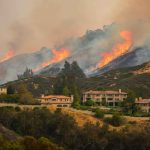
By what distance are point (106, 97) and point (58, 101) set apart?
20.2 m

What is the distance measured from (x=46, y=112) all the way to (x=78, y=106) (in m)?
20.4

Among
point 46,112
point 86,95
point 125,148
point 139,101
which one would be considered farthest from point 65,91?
point 125,148

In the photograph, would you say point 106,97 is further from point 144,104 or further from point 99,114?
point 99,114

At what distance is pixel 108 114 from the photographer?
16450cm

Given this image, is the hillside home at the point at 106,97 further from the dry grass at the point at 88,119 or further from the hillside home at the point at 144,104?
the dry grass at the point at 88,119

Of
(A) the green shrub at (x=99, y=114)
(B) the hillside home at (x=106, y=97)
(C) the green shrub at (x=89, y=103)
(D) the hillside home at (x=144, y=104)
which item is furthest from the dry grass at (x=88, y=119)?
(B) the hillside home at (x=106, y=97)

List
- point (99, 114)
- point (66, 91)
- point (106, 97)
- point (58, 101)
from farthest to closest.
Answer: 1. point (106, 97)
2. point (66, 91)
3. point (58, 101)
4. point (99, 114)

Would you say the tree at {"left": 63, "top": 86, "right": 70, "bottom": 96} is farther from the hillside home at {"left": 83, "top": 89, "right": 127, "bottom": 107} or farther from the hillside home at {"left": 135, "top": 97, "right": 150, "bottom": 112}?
the hillside home at {"left": 135, "top": 97, "right": 150, "bottom": 112}

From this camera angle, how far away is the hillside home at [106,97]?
190500 millimetres

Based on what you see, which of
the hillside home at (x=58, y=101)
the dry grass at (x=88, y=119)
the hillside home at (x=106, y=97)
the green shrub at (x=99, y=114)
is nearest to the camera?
the dry grass at (x=88, y=119)

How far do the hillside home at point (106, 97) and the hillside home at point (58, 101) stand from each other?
10.3 metres

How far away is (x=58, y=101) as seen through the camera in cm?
18075

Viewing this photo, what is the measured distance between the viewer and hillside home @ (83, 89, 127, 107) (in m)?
190

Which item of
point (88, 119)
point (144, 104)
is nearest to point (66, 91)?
point (144, 104)
